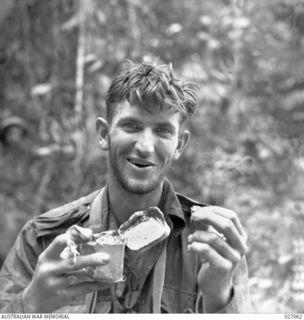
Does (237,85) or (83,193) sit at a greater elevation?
(237,85)

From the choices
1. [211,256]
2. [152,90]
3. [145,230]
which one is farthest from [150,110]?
[211,256]

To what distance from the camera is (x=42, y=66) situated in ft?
17.8

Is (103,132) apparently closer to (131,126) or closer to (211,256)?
(131,126)

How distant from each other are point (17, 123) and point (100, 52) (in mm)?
967

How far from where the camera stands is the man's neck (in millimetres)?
2607

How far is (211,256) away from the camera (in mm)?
2025

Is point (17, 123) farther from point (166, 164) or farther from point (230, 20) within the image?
point (166, 164)

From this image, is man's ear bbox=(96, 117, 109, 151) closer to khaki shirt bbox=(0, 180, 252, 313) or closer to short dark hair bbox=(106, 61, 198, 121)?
short dark hair bbox=(106, 61, 198, 121)

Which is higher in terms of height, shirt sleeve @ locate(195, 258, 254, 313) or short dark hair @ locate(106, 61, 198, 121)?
short dark hair @ locate(106, 61, 198, 121)

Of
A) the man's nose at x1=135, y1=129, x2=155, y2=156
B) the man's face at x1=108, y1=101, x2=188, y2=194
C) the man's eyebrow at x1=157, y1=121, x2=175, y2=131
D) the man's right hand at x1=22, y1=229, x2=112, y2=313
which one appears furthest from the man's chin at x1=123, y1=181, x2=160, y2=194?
the man's right hand at x1=22, y1=229, x2=112, y2=313

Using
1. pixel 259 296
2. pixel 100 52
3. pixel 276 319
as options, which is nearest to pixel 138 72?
pixel 276 319

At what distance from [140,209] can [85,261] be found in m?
0.71

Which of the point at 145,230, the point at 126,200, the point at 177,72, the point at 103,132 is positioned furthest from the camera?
the point at 177,72

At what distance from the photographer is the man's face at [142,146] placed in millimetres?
2492
